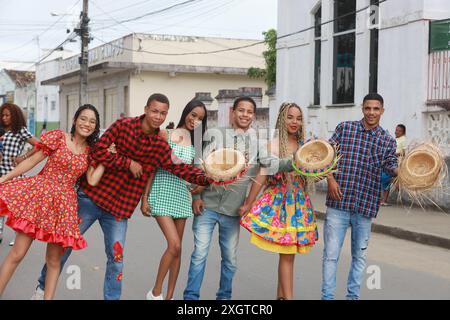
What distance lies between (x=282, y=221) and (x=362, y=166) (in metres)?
0.86

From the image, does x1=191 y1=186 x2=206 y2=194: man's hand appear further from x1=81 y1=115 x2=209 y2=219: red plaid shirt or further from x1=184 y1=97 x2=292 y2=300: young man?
x1=81 y1=115 x2=209 y2=219: red plaid shirt

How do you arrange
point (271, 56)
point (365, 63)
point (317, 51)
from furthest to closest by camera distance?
point (271, 56) < point (317, 51) < point (365, 63)

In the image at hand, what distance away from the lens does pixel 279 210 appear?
582cm

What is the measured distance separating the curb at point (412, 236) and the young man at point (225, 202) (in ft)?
17.0

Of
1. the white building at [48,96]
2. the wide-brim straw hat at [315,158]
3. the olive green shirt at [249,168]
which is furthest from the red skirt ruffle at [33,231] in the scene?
the white building at [48,96]

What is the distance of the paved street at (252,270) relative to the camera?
22.5ft

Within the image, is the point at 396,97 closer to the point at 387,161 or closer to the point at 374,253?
the point at 374,253

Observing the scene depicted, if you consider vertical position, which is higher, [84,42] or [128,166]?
[84,42]

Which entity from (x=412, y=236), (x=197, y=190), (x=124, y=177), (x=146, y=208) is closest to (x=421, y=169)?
(x=197, y=190)

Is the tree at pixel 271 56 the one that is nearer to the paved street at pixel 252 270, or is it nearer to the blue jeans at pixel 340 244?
the paved street at pixel 252 270

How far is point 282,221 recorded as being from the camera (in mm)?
5809

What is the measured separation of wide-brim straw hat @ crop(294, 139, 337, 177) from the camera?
217 inches

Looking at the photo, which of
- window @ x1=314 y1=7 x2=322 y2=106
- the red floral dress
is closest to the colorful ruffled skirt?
the red floral dress

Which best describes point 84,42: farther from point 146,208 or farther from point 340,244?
point 340,244
